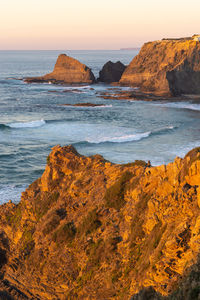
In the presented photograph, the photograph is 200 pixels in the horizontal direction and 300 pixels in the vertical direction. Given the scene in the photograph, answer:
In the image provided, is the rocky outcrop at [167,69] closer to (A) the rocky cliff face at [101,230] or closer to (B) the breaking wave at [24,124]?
(B) the breaking wave at [24,124]

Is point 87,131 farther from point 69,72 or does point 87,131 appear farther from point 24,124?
point 69,72

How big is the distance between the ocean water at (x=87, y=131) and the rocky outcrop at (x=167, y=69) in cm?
956

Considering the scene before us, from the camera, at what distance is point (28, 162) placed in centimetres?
2758

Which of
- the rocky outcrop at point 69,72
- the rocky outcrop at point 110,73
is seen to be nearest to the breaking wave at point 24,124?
the rocky outcrop at point 69,72

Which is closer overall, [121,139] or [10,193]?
[10,193]

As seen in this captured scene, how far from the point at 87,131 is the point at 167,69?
1613 inches

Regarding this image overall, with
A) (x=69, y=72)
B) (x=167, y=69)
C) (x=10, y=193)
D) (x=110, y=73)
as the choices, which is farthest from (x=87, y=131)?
(x=69, y=72)

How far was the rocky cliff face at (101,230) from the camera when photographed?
19.5 ft

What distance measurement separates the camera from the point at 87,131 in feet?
135

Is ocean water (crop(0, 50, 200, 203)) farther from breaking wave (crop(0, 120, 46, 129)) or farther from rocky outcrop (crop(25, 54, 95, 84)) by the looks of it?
rocky outcrop (crop(25, 54, 95, 84))

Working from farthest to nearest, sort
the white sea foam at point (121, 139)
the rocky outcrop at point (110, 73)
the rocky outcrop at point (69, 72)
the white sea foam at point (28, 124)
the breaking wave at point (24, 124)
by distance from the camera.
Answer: the rocky outcrop at point (110, 73) < the rocky outcrop at point (69, 72) < the white sea foam at point (28, 124) < the breaking wave at point (24, 124) < the white sea foam at point (121, 139)

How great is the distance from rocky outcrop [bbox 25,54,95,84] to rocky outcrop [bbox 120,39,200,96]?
1067 cm

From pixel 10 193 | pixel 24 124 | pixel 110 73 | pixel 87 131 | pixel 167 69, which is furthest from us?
pixel 110 73

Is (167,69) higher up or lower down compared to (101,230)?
higher up
